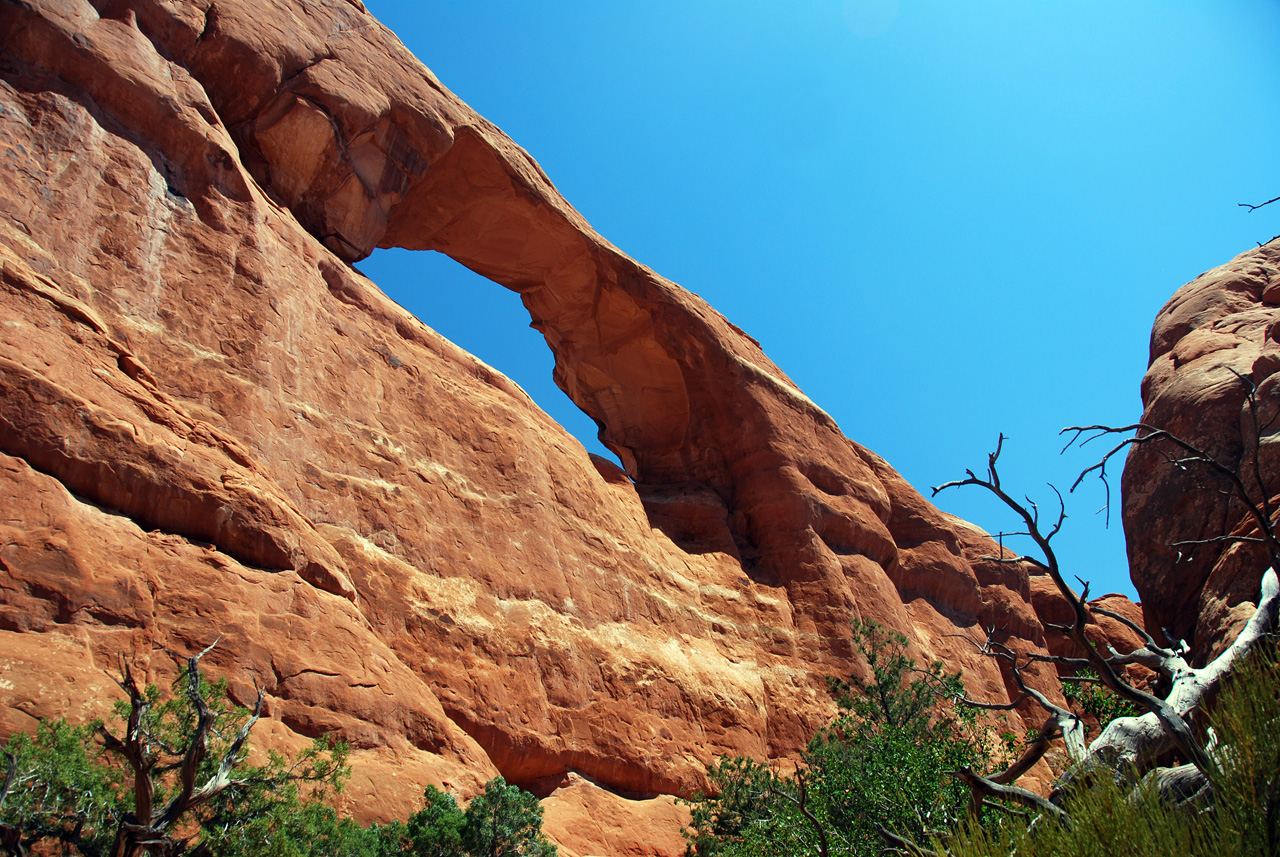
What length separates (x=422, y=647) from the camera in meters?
16.2

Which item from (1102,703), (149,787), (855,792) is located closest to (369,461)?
(149,787)

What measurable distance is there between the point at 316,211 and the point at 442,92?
566 cm

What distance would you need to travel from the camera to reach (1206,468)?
2438 centimetres

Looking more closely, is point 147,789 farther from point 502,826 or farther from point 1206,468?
point 1206,468

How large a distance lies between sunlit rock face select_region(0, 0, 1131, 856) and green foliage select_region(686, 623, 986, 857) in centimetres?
150

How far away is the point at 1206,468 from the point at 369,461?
21.6 metres

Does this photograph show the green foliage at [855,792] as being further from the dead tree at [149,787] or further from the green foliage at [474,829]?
the dead tree at [149,787]

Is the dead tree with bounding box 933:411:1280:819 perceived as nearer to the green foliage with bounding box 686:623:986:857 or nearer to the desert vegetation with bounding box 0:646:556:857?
the green foliage with bounding box 686:623:986:857

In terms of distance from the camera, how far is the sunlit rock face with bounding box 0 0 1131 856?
12367 millimetres

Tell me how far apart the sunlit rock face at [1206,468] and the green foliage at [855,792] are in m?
7.32

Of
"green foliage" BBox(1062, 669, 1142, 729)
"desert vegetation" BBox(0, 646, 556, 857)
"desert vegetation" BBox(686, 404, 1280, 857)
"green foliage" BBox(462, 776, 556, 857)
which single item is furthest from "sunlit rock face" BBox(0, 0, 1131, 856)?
"desert vegetation" BBox(686, 404, 1280, 857)

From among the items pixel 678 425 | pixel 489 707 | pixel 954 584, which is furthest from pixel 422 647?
pixel 954 584

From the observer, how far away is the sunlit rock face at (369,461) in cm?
1237

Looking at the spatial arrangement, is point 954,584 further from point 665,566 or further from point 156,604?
point 156,604
